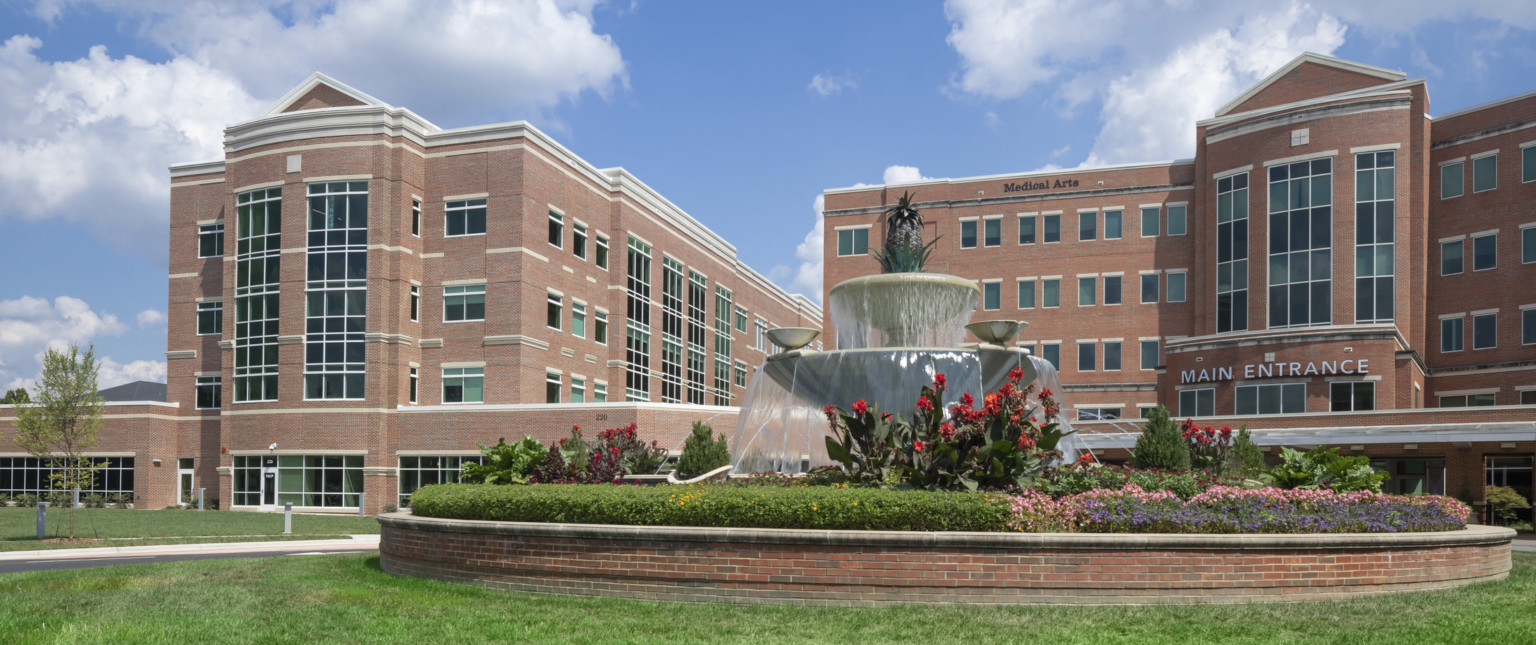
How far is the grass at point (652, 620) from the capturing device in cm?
956

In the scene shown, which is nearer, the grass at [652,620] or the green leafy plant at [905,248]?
the grass at [652,620]

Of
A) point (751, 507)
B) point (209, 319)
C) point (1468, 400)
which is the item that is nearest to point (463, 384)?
point (209, 319)

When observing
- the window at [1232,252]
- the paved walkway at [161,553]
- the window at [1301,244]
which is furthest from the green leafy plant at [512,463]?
the window at [1232,252]

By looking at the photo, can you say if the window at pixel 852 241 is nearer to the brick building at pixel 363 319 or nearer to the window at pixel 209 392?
the brick building at pixel 363 319

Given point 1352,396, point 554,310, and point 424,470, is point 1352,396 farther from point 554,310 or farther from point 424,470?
point 424,470

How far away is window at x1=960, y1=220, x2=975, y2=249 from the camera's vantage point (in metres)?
→ 55.4

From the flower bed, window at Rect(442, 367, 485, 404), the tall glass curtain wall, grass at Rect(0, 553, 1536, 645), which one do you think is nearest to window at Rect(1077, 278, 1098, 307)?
window at Rect(442, 367, 485, 404)

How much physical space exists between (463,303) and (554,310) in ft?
13.3

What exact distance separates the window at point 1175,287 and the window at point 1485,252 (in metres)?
11.0

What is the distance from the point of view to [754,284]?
80.2 m

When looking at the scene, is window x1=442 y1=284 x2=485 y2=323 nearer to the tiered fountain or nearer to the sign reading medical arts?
the sign reading medical arts

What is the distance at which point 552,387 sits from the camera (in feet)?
163

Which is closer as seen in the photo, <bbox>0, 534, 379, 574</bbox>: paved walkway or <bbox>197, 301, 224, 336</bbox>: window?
<bbox>0, 534, 379, 574</bbox>: paved walkway

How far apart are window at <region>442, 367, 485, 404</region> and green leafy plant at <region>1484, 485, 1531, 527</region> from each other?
35267 millimetres
